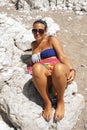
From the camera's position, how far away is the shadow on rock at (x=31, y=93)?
4.78m

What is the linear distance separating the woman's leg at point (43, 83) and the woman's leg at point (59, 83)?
12 centimetres

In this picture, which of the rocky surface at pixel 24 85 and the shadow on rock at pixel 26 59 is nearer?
the rocky surface at pixel 24 85

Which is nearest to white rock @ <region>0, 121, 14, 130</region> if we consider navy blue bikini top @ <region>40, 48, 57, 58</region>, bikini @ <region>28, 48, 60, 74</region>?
bikini @ <region>28, 48, 60, 74</region>

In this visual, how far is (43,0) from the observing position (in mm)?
8156

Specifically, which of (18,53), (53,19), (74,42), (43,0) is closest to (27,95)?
(18,53)

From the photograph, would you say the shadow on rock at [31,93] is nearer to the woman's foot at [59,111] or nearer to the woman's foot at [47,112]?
the woman's foot at [47,112]

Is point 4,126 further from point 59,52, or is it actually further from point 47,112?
point 59,52

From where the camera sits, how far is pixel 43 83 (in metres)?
4.48

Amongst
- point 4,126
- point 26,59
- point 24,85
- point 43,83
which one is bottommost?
point 4,126

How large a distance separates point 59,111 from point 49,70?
57 cm

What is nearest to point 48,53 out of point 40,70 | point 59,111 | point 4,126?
point 40,70

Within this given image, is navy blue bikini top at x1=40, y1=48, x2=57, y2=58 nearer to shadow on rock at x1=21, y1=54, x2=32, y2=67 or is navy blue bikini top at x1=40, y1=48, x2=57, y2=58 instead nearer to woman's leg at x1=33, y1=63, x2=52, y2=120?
woman's leg at x1=33, y1=63, x2=52, y2=120

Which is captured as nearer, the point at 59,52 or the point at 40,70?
the point at 40,70

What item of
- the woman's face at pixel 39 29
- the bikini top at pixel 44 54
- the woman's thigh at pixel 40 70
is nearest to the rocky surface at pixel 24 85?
the bikini top at pixel 44 54
